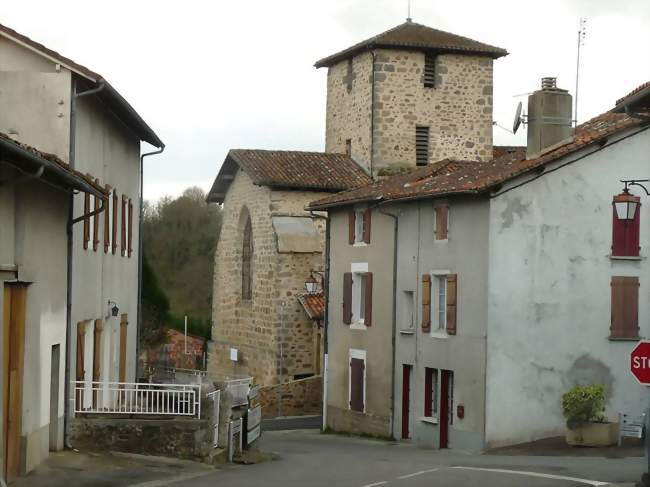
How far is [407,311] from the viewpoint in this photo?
34.8 metres

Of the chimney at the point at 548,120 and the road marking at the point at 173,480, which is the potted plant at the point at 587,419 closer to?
the chimney at the point at 548,120

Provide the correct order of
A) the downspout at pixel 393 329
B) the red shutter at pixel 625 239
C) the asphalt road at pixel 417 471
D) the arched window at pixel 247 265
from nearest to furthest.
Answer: the asphalt road at pixel 417 471 → the red shutter at pixel 625 239 → the downspout at pixel 393 329 → the arched window at pixel 247 265

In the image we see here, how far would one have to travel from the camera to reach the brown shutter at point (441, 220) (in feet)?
105

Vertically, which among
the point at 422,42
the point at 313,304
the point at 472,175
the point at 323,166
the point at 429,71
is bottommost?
the point at 313,304

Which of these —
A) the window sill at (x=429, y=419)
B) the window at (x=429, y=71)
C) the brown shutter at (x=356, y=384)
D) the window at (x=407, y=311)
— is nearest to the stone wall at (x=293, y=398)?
the brown shutter at (x=356, y=384)

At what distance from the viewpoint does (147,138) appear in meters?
30.0

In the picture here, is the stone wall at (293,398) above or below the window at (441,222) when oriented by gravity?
below

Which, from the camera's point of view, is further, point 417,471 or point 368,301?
point 368,301

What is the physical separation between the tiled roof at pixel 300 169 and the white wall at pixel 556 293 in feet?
56.9

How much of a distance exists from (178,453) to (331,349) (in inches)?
726

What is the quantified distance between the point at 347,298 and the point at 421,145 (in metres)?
12.6

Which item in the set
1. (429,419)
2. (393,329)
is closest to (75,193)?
(429,419)

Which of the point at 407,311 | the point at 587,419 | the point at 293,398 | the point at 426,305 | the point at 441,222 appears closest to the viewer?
the point at 587,419

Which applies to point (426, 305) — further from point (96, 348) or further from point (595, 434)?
point (96, 348)
